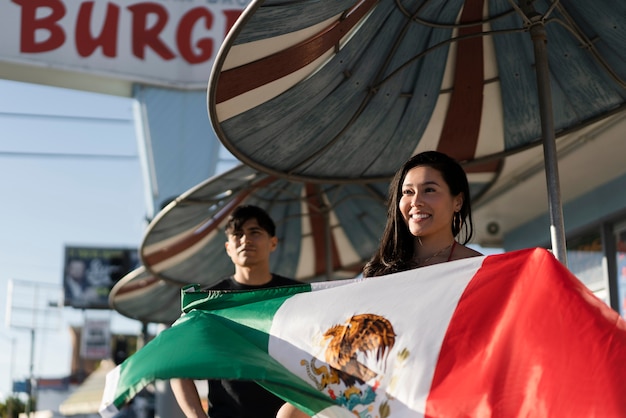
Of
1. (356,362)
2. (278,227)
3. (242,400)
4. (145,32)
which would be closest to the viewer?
(356,362)

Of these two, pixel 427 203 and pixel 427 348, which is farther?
pixel 427 203

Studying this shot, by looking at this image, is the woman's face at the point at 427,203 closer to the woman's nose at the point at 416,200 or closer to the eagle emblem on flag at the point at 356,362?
the woman's nose at the point at 416,200

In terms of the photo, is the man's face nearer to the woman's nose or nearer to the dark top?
the dark top

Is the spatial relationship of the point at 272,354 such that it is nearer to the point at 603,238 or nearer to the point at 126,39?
the point at 603,238

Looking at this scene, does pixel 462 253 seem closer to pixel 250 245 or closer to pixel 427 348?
pixel 427 348

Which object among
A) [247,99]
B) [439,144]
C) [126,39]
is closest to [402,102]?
[439,144]

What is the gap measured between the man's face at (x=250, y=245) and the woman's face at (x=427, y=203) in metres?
1.55

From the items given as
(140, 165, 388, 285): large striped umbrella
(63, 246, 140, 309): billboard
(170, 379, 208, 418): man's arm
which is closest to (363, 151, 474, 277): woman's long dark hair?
(170, 379, 208, 418): man's arm

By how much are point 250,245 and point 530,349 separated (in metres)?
2.36

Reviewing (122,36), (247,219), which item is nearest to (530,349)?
(247,219)

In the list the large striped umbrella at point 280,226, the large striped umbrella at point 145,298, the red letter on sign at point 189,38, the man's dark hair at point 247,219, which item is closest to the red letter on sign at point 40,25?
the red letter on sign at point 189,38

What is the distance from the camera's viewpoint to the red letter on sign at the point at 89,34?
56.9 ft

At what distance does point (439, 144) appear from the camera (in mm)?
7066

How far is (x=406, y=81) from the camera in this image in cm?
636
